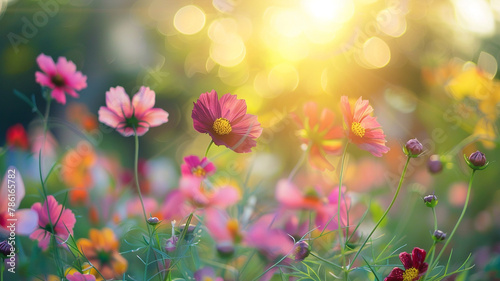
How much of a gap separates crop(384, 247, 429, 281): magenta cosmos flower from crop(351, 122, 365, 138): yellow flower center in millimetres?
84

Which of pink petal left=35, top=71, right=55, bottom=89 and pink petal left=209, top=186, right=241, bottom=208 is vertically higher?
pink petal left=35, top=71, right=55, bottom=89

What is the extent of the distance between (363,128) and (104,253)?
0.88ft

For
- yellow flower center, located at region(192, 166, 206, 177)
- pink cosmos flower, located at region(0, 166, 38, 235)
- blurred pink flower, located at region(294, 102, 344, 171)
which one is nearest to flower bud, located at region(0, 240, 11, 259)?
pink cosmos flower, located at region(0, 166, 38, 235)

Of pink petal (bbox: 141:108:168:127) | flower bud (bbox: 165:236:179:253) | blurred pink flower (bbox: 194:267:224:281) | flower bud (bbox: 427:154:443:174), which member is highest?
pink petal (bbox: 141:108:168:127)

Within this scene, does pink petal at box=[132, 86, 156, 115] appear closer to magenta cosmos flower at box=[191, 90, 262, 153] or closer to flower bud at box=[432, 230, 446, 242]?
magenta cosmos flower at box=[191, 90, 262, 153]

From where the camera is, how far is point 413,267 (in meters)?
0.33

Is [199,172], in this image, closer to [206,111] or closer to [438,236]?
[206,111]

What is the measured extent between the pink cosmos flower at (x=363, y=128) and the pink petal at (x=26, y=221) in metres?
0.22

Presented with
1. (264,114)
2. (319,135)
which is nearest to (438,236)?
(319,135)

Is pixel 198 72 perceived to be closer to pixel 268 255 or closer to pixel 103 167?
pixel 103 167

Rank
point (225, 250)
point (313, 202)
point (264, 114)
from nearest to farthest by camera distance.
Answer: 1. point (225, 250)
2. point (313, 202)
3. point (264, 114)

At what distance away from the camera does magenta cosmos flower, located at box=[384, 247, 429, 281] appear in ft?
1.07

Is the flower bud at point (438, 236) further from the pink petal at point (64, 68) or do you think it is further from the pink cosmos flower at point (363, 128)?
the pink petal at point (64, 68)

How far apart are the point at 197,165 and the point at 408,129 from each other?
2.26ft
